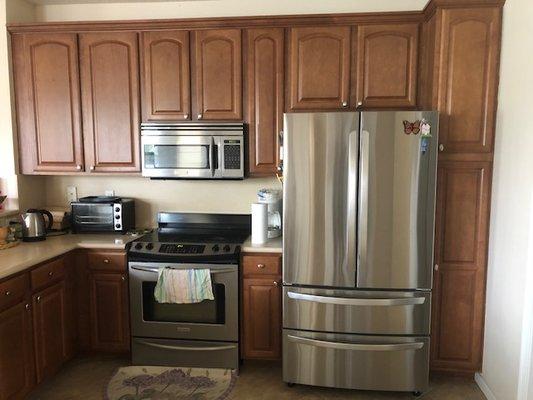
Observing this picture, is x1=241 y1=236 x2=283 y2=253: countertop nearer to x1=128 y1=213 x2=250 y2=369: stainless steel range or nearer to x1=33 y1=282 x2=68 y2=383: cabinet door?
x1=128 y1=213 x2=250 y2=369: stainless steel range

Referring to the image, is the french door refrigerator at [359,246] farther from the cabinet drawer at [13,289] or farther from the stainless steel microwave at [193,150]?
the cabinet drawer at [13,289]

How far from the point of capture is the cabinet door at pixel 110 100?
2824 millimetres

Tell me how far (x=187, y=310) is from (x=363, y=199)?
1.40 metres

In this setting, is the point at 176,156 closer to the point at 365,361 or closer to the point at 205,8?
the point at 205,8

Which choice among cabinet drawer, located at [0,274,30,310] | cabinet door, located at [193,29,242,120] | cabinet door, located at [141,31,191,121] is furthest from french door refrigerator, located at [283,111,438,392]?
cabinet drawer, located at [0,274,30,310]

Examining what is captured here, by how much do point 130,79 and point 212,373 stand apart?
2.20 meters

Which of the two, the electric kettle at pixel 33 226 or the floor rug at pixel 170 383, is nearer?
the floor rug at pixel 170 383

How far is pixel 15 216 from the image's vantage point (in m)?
2.97

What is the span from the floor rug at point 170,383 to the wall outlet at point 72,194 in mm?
1471

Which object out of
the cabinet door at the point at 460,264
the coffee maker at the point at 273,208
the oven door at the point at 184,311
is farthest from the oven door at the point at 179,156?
the cabinet door at the point at 460,264

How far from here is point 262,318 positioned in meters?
2.63

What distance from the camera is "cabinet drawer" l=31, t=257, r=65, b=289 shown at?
7.51 feet

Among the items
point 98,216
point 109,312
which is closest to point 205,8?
point 98,216

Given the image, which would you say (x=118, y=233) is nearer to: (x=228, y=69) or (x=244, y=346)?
(x=244, y=346)
